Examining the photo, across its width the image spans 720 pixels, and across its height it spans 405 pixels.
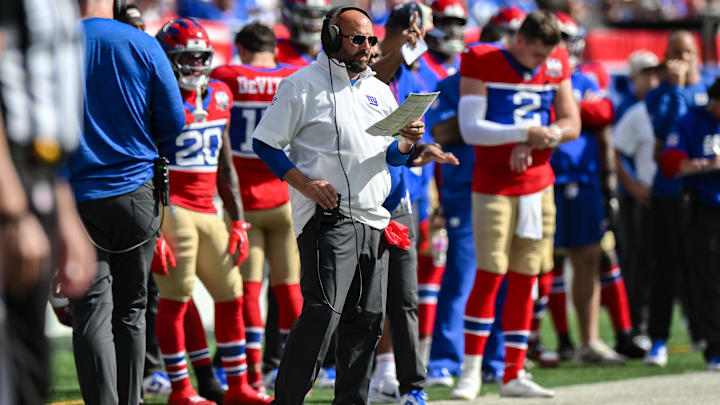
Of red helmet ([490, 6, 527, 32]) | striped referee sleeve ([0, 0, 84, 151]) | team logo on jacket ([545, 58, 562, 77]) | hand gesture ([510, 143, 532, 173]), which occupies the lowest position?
hand gesture ([510, 143, 532, 173])

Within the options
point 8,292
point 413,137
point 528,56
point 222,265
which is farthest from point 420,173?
point 8,292

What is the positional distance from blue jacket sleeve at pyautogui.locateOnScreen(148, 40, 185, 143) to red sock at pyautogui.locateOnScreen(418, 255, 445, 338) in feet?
10.2

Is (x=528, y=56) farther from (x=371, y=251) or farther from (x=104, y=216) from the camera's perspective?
(x=104, y=216)

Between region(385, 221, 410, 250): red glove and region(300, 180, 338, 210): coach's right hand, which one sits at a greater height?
region(300, 180, 338, 210): coach's right hand

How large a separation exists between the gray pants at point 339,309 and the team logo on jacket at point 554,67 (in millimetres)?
2122

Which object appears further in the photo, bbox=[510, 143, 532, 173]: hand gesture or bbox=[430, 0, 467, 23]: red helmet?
bbox=[430, 0, 467, 23]: red helmet

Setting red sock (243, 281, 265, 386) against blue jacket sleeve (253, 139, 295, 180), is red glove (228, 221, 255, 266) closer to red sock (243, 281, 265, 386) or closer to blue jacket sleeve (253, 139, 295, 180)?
red sock (243, 281, 265, 386)

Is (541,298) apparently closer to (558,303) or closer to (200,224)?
(558,303)

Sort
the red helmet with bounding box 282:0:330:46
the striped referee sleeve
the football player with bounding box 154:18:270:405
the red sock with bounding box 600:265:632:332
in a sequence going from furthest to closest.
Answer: the red sock with bounding box 600:265:632:332 < the red helmet with bounding box 282:0:330:46 < the football player with bounding box 154:18:270:405 < the striped referee sleeve

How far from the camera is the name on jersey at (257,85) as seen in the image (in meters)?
7.32

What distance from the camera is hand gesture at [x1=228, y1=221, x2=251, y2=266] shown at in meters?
6.75

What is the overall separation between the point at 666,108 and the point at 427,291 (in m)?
2.65

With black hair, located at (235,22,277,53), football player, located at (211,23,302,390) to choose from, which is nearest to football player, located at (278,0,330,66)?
black hair, located at (235,22,277,53)

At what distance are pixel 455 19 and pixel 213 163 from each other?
2.52m
